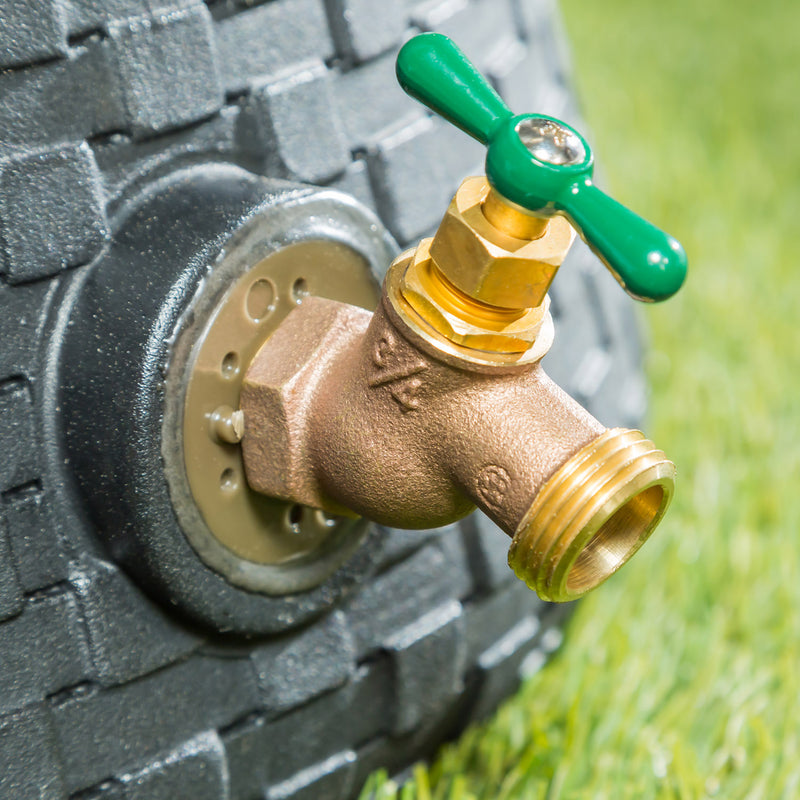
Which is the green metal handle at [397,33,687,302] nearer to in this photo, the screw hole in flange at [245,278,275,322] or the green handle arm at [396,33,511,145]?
the green handle arm at [396,33,511,145]

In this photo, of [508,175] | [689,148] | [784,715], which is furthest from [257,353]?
[689,148]

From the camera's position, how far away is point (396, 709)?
2.43 ft

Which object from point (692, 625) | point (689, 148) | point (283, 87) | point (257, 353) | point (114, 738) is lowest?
point (689, 148)

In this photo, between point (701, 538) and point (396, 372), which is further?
point (701, 538)

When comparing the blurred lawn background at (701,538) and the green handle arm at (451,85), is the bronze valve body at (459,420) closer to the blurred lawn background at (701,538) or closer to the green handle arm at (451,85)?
the green handle arm at (451,85)

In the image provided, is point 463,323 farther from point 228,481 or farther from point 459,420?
point 228,481

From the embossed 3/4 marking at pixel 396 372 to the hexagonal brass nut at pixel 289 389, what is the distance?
0.13 ft

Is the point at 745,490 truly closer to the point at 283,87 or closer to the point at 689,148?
the point at 283,87

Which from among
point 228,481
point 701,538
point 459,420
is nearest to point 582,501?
point 459,420

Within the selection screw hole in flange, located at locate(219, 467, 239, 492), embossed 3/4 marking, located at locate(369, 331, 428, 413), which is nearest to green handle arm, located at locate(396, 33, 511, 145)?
embossed 3/4 marking, located at locate(369, 331, 428, 413)

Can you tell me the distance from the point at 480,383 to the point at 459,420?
0.07 ft

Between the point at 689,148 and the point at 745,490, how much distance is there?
3.61 ft

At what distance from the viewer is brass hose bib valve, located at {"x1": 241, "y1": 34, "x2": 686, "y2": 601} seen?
18.9 inches

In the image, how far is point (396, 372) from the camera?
55 centimetres
